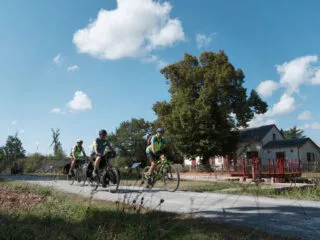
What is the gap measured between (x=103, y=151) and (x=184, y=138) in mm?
25644

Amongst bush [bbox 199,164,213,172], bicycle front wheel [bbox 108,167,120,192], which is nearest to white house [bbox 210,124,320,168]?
bush [bbox 199,164,213,172]

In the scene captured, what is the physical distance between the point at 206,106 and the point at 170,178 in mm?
24632

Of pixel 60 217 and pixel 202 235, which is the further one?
pixel 60 217

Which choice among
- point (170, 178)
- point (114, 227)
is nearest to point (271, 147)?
point (170, 178)

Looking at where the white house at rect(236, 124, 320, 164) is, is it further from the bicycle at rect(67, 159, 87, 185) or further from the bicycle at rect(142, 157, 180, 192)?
the bicycle at rect(142, 157, 180, 192)

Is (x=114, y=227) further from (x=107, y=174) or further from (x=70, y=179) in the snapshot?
(x=70, y=179)

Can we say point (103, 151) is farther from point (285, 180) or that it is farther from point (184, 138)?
point (184, 138)

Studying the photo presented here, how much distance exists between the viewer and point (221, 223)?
4246mm

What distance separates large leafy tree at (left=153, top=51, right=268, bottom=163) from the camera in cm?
3369

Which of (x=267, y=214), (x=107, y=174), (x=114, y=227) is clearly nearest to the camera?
(x=114, y=227)

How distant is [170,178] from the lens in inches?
366

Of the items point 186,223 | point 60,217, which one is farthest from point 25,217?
point 186,223

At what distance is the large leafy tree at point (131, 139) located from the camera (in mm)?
46156

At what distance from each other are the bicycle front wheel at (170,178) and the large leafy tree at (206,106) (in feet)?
78.7
